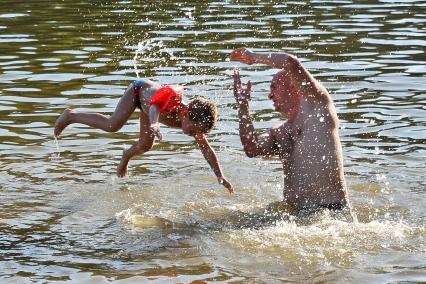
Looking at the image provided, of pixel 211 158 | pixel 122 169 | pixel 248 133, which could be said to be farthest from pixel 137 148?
pixel 248 133

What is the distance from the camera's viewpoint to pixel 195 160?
11008 mm

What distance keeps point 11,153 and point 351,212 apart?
4.20 meters

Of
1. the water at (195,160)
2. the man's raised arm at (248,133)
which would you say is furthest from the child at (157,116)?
the man's raised arm at (248,133)

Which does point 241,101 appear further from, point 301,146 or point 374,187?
point 374,187

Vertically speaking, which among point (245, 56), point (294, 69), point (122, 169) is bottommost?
point (122, 169)

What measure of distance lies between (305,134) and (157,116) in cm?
152

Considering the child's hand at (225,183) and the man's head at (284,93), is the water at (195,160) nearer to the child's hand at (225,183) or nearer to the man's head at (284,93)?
the child's hand at (225,183)

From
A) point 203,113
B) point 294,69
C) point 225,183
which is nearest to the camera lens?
point 294,69

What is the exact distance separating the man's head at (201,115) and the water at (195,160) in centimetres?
73

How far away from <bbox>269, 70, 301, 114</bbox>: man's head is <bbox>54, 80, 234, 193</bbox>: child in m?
0.63

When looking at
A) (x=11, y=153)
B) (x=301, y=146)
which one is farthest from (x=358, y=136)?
(x=11, y=153)

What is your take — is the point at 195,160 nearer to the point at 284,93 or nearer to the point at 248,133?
the point at 248,133

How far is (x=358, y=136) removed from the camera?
38.2 feet

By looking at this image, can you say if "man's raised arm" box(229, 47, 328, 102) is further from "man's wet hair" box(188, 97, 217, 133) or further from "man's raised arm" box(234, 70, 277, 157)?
"man's wet hair" box(188, 97, 217, 133)
